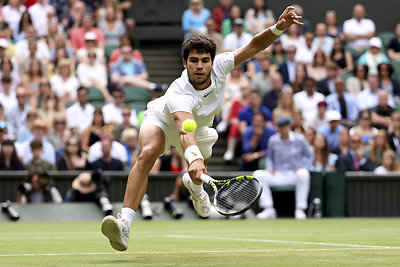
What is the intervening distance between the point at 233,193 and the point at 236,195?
3cm

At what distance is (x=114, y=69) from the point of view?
16953 mm

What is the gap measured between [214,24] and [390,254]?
1232 cm

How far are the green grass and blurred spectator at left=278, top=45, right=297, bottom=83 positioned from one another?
649cm

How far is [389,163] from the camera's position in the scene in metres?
15.2

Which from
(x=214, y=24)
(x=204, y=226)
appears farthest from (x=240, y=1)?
(x=204, y=226)

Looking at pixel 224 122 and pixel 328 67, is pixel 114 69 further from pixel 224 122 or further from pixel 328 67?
pixel 328 67

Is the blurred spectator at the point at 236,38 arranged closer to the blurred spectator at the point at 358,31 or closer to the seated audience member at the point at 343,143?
the blurred spectator at the point at 358,31

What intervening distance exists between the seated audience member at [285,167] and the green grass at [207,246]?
3.30 m

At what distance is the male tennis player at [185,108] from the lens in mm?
6324

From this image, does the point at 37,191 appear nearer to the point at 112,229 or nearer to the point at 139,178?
the point at 139,178

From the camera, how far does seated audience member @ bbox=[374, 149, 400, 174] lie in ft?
49.7

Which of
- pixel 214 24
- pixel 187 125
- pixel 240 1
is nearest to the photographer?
pixel 187 125

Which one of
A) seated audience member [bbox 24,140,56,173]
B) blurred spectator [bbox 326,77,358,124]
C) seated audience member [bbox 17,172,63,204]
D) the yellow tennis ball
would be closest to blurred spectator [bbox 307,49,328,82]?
blurred spectator [bbox 326,77,358,124]

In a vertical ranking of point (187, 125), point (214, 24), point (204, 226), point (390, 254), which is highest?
point (214, 24)
